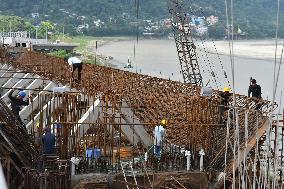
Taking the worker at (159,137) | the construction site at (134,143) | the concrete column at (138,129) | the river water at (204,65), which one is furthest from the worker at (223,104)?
the river water at (204,65)

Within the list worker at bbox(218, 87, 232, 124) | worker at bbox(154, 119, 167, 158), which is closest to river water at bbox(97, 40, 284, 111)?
worker at bbox(218, 87, 232, 124)

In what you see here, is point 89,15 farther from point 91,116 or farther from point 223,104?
point 223,104

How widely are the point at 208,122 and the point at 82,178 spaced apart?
315 cm

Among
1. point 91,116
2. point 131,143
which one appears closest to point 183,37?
point 131,143

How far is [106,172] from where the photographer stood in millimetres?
11711

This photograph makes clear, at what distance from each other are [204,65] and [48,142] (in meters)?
74.7

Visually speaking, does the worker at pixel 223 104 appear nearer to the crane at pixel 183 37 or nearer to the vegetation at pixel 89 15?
the crane at pixel 183 37

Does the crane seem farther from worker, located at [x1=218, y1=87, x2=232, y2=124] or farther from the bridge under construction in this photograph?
worker, located at [x1=218, y1=87, x2=232, y2=124]

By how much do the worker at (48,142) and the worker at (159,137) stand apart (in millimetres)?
2295

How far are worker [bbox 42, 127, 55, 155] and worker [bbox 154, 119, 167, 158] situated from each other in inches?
90.4

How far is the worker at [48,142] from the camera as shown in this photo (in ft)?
36.8

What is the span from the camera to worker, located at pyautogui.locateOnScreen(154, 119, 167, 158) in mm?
11949

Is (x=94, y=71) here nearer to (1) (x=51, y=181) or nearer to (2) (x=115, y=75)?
(2) (x=115, y=75)

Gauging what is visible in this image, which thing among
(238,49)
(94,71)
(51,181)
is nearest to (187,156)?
(51,181)
